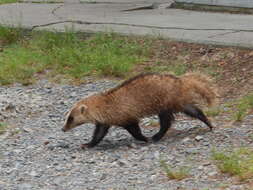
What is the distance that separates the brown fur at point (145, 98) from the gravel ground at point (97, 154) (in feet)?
1.06

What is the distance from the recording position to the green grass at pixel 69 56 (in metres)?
10.3

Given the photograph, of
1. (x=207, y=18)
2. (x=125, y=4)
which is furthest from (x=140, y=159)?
(x=125, y=4)

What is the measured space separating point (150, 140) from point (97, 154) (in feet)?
2.05

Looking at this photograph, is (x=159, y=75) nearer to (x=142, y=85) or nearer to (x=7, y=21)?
(x=142, y=85)

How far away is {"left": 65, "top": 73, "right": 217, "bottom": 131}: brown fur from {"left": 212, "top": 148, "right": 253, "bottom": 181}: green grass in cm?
98

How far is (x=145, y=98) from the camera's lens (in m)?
7.68

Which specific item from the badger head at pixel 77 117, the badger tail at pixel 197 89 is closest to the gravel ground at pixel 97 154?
the badger head at pixel 77 117

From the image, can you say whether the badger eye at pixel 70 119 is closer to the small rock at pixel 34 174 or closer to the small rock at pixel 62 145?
the small rock at pixel 62 145

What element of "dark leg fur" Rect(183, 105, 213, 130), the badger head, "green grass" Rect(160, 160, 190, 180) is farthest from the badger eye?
"green grass" Rect(160, 160, 190, 180)

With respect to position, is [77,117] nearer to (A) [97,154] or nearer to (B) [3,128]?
(A) [97,154]

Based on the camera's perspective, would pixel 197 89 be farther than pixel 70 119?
No

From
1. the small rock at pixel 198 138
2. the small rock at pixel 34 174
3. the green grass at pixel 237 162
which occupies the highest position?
the green grass at pixel 237 162

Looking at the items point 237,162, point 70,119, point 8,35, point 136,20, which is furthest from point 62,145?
point 136,20

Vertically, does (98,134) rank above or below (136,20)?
below
